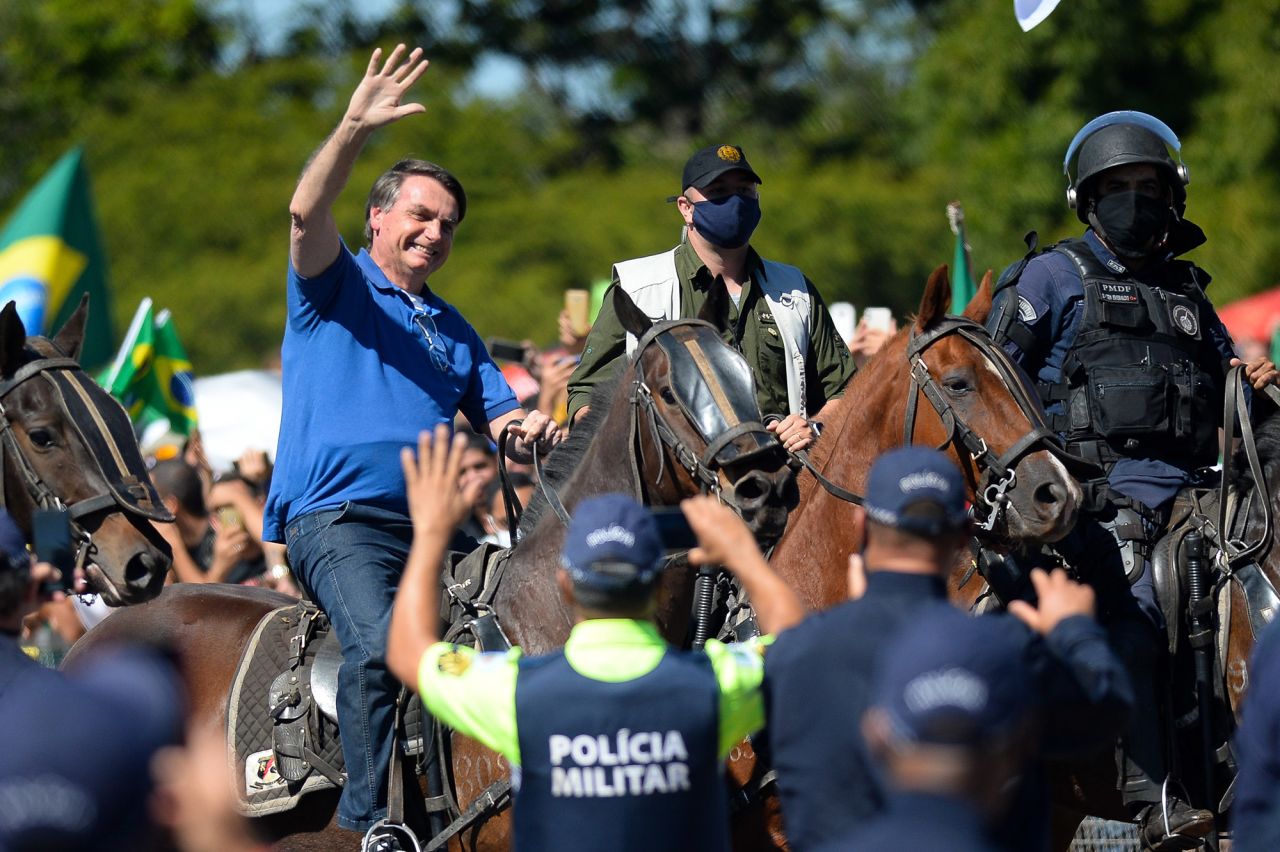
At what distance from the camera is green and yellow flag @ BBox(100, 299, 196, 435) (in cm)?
1242

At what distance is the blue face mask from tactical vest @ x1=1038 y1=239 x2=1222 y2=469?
4.64ft

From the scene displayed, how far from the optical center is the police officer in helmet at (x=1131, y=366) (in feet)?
22.7

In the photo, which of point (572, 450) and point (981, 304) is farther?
point (981, 304)

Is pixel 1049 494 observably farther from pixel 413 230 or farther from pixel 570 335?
pixel 570 335

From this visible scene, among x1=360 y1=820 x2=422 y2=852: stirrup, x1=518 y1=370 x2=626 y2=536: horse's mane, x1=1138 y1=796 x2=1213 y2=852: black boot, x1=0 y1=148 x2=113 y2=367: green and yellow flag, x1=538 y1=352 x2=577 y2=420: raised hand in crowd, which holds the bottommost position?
x1=1138 y1=796 x2=1213 y2=852: black boot

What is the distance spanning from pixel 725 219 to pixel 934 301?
120 cm

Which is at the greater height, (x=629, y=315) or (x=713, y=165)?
(x=713, y=165)

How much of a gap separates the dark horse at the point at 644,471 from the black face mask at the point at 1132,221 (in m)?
1.88

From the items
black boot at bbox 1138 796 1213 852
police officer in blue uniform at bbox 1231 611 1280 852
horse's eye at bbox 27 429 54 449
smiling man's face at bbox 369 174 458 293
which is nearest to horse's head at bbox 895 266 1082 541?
black boot at bbox 1138 796 1213 852

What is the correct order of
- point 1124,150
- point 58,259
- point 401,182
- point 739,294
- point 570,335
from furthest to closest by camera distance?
point 58,259
point 570,335
point 739,294
point 1124,150
point 401,182

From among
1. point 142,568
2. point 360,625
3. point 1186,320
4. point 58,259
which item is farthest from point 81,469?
point 58,259

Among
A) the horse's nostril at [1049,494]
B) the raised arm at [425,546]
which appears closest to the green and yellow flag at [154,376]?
the horse's nostril at [1049,494]

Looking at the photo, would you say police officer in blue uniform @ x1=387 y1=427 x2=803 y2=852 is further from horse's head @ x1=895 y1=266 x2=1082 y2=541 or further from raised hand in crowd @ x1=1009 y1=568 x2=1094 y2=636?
horse's head @ x1=895 y1=266 x2=1082 y2=541

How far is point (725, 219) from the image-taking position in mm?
7598
